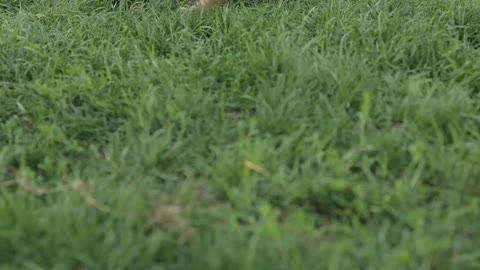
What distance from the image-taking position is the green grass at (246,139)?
69.5 inches

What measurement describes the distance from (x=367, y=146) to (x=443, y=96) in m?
0.43

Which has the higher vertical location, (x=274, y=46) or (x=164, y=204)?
(x=274, y=46)

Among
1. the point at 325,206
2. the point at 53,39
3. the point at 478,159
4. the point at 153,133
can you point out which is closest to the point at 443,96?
the point at 478,159

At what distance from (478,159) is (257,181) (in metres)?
0.66

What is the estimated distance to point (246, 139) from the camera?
216 centimetres

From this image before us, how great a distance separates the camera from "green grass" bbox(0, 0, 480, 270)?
1766 mm

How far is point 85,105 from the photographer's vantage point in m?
2.50

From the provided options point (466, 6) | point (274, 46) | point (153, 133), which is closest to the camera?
point (153, 133)

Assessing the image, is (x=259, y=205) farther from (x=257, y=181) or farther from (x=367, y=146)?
(x=367, y=146)

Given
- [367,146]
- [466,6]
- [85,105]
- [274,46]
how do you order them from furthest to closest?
[466,6] < [274,46] < [85,105] < [367,146]

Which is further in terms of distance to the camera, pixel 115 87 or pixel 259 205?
pixel 115 87

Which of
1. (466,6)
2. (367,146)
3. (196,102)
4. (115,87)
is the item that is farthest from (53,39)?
(466,6)

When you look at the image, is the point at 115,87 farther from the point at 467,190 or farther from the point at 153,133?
the point at 467,190

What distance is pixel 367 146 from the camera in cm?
211
